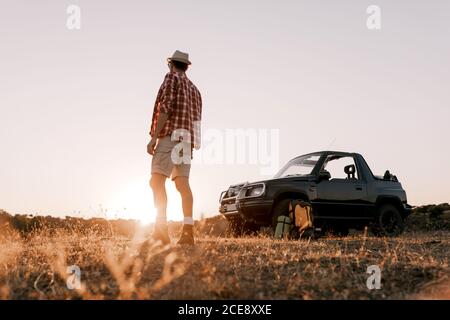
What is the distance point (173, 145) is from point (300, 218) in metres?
3.53

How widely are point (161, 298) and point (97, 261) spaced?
1.61 metres

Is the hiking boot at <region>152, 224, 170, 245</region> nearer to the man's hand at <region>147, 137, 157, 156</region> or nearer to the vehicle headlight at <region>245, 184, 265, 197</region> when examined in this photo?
the man's hand at <region>147, 137, 157, 156</region>

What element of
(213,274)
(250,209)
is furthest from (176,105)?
(250,209)

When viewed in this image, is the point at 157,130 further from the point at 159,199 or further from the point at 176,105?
the point at 159,199

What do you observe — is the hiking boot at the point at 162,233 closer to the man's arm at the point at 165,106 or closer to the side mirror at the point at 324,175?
the man's arm at the point at 165,106

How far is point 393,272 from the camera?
15.0 feet

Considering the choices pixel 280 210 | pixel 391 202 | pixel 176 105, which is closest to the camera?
pixel 176 105

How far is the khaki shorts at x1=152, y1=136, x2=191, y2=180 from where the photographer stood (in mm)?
6141

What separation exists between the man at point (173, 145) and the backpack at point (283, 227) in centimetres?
297

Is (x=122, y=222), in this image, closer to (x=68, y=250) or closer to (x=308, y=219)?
(x=308, y=219)

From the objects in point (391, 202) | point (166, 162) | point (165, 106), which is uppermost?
point (165, 106)

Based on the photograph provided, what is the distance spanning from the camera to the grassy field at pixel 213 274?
3.72 meters

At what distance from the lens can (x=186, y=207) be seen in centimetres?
610

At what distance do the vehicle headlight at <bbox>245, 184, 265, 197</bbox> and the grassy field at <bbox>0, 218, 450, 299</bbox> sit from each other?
3442 millimetres
